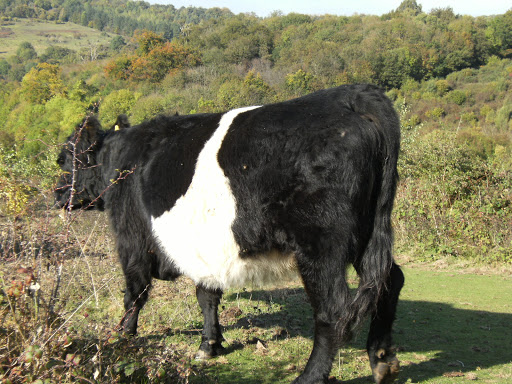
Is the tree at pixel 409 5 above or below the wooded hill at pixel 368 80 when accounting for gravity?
above

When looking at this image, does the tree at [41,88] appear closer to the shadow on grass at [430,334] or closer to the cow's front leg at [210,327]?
the shadow on grass at [430,334]

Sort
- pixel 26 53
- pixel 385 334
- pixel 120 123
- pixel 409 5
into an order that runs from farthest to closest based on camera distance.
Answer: pixel 409 5
pixel 26 53
pixel 120 123
pixel 385 334

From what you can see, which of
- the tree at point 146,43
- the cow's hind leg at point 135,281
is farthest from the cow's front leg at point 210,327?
the tree at point 146,43

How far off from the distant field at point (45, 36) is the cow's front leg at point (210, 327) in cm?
12475

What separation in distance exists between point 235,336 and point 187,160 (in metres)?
2.16

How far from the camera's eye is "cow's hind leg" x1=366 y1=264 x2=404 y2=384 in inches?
148

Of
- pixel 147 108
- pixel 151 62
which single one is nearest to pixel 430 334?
pixel 147 108

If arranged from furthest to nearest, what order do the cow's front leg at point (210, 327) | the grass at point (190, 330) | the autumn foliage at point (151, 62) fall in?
1. the autumn foliage at point (151, 62)
2. the cow's front leg at point (210, 327)
3. the grass at point (190, 330)

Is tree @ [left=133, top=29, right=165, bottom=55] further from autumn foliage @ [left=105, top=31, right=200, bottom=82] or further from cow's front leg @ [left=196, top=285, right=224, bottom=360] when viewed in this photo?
cow's front leg @ [left=196, top=285, right=224, bottom=360]

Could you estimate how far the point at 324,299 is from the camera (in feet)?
11.7

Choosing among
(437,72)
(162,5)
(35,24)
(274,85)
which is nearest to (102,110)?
(274,85)

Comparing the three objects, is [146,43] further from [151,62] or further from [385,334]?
[385,334]

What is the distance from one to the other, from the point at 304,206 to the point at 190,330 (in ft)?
6.59

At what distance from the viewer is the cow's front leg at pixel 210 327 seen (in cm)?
473
